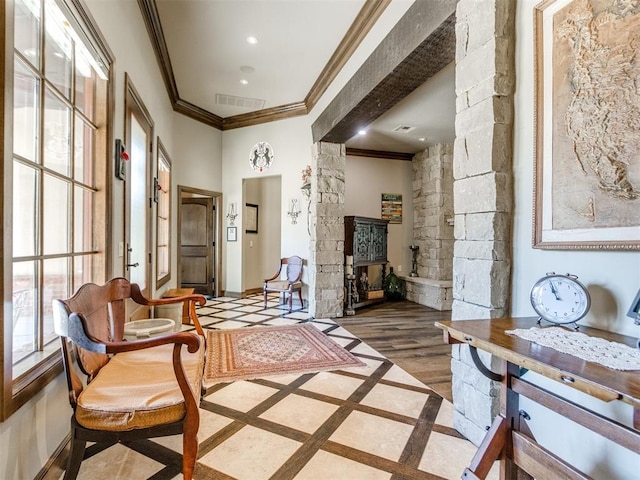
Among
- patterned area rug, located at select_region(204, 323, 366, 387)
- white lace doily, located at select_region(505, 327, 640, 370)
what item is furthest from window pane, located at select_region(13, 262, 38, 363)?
white lace doily, located at select_region(505, 327, 640, 370)

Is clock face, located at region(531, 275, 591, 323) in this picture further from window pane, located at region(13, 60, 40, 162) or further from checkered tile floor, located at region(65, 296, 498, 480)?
window pane, located at region(13, 60, 40, 162)

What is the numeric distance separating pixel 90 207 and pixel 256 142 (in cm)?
411

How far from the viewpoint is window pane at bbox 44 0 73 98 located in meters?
1.58

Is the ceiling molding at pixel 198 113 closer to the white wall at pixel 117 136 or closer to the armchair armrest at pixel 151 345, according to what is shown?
the white wall at pixel 117 136

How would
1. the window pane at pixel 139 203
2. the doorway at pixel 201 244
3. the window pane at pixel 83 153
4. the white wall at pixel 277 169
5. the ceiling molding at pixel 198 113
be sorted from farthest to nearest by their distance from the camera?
the doorway at pixel 201 244 < the white wall at pixel 277 169 < the ceiling molding at pixel 198 113 < the window pane at pixel 139 203 < the window pane at pixel 83 153

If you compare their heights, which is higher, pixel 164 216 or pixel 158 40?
pixel 158 40

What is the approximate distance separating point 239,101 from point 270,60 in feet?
4.67

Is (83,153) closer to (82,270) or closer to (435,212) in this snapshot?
(82,270)

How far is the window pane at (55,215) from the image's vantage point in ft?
5.26

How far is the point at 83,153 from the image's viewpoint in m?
2.03

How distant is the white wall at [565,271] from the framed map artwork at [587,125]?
0.05 meters

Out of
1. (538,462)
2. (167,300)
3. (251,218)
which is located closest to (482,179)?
(538,462)

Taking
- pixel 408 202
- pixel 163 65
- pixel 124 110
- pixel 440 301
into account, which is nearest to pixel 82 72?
pixel 124 110

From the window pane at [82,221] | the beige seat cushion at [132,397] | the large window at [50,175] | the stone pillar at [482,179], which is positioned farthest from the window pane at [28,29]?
the stone pillar at [482,179]
